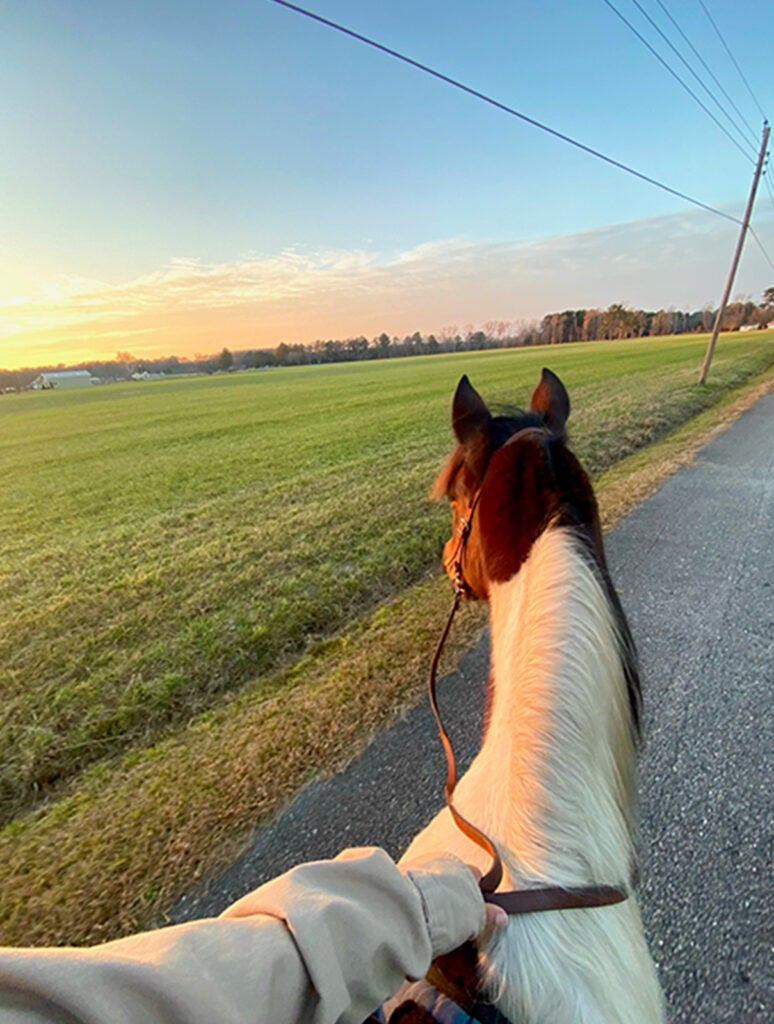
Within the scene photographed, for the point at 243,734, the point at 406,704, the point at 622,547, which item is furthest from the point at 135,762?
the point at 622,547

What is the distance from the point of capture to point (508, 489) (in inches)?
53.7

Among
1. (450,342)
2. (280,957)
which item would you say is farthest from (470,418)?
(450,342)

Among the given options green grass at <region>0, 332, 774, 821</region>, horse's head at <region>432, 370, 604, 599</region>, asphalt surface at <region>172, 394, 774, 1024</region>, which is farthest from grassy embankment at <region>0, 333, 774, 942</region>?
horse's head at <region>432, 370, 604, 599</region>

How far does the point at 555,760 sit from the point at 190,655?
134 inches

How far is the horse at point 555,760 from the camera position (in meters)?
0.86

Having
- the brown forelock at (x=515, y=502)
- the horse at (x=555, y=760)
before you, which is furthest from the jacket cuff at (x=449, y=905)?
the brown forelock at (x=515, y=502)

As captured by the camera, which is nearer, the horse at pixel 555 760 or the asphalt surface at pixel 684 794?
the horse at pixel 555 760

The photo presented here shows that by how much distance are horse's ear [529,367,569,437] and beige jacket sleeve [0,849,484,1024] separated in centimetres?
134

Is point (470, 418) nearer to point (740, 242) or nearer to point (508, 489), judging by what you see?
point (508, 489)

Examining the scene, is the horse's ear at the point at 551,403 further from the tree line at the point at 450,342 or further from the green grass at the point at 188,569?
the tree line at the point at 450,342

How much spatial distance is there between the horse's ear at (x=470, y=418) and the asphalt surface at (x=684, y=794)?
4.35 ft

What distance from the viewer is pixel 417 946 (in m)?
0.78

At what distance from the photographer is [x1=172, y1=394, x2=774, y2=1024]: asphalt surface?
1665 millimetres

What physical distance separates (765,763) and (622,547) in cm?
266
